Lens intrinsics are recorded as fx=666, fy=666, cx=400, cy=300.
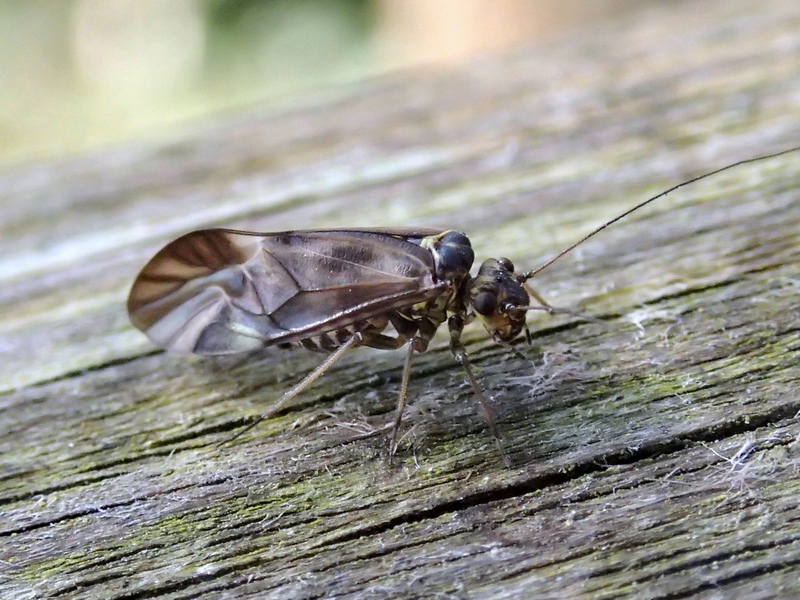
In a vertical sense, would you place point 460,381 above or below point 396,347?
below

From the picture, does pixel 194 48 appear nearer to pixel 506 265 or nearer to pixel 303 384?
pixel 506 265

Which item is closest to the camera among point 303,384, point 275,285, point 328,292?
point 303,384

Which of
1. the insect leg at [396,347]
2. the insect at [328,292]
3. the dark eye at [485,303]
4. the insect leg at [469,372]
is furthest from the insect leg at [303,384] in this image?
the dark eye at [485,303]

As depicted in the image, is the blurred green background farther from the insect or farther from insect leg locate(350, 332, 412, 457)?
insect leg locate(350, 332, 412, 457)

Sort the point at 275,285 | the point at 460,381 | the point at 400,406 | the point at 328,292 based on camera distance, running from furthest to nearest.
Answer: the point at 275,285 → the point at 328,292 → the point at 460,381 → the point at 400,406

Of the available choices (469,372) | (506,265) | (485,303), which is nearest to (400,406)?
(469,372)

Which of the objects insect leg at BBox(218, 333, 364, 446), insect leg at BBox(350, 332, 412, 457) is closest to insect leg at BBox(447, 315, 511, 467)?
insect leg at BBox(350, 332, 412, 457)

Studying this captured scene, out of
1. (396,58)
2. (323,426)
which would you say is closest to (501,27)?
(396,58)
